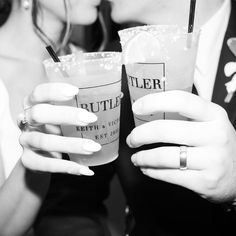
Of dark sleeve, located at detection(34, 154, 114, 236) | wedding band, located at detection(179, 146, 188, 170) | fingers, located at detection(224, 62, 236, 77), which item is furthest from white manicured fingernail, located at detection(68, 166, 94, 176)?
fingers, located at detection(224, 62, 236, 77)

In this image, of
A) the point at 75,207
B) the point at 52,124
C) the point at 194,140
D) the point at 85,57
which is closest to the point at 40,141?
the point at 52,124

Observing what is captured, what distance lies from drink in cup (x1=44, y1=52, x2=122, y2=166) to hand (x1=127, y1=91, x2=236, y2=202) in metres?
0.11

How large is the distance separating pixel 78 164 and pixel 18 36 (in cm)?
109

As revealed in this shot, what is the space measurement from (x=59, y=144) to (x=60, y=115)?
0.28ft

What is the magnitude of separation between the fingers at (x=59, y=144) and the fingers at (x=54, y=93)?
0.32 feet

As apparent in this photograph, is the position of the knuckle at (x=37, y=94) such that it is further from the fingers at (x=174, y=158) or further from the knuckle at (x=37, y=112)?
the fingers at (x=174, y=158)

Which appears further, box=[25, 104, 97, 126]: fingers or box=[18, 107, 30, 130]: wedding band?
box=[18, 107, 30, 130]: wedding band

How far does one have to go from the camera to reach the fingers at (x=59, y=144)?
0.82 metres

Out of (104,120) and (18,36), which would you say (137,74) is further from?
(18,36)

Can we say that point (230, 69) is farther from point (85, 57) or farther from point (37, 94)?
point (37, 94)

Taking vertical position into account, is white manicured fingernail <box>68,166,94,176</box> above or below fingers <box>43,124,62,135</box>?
below

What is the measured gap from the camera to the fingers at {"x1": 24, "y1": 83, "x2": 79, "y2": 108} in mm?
791

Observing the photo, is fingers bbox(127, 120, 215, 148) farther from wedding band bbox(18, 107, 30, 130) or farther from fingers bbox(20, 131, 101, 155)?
wedding band bbox(18, 107, 30, 130)

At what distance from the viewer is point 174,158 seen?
2.50 feet
